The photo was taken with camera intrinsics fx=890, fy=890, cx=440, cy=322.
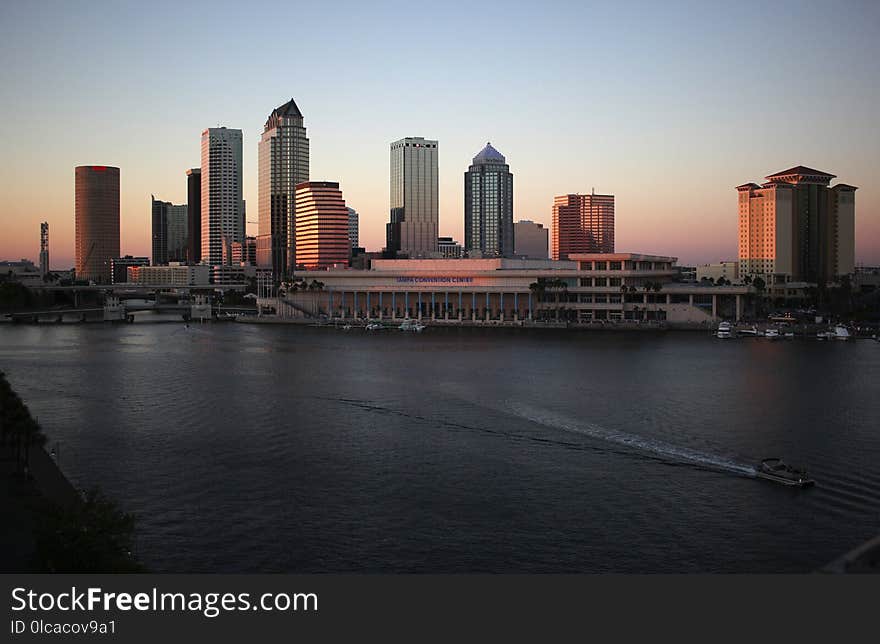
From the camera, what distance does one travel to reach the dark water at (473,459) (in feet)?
40.5

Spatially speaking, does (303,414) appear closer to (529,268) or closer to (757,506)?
(757,506)

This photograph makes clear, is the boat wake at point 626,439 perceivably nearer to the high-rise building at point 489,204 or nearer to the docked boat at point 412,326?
the docked boat at point 412,326

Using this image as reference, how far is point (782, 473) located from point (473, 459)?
5757 mm

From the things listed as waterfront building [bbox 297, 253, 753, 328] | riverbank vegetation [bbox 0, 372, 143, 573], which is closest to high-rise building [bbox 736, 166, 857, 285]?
waterfront building [bbox 297, 253, 753, 328]

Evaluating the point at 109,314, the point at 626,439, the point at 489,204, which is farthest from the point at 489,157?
the point at 626,439

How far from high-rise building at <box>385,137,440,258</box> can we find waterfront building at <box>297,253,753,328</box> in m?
66.4

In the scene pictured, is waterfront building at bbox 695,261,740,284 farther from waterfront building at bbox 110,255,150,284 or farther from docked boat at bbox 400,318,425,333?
waterfront building at bbox 110,255,150,284

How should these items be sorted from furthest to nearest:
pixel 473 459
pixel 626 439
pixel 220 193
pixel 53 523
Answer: pixel 220 193 < pixel 626 439 < pixel 473 459 < pixel 53 523

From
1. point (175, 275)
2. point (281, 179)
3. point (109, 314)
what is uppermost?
point (281, 179)

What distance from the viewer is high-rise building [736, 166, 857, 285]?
322 ft

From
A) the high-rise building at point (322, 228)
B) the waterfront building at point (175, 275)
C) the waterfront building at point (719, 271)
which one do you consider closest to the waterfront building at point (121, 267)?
the waterfront building at point (175, 275)

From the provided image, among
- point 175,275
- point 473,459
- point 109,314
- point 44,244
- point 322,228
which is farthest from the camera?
point 175,275

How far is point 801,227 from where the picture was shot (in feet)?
324

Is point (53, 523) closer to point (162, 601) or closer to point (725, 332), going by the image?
point (162, 601)
